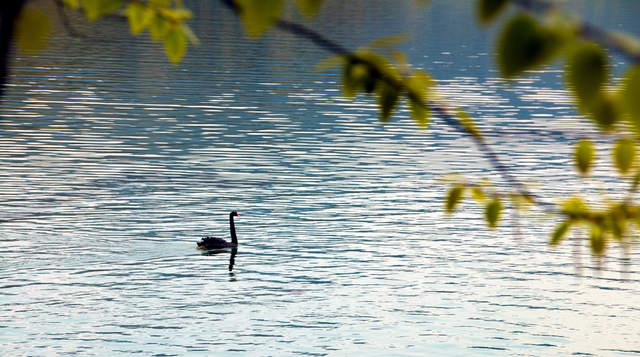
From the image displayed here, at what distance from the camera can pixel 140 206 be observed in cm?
3319

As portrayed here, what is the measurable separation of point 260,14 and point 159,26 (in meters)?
1.53

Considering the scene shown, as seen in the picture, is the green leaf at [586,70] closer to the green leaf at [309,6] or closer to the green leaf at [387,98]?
the green leaf at [309,6]

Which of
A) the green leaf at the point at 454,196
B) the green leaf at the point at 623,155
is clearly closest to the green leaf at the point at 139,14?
the green leaf at the point at 454,196

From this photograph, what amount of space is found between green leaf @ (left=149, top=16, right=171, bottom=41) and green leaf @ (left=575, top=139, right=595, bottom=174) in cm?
191

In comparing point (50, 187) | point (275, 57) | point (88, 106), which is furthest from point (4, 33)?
point (275, 57)

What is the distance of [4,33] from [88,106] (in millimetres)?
54310

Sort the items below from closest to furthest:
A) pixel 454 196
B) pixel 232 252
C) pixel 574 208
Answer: pixel 574 208
pixel 454 196
pixel 232 252

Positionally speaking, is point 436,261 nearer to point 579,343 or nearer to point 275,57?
point 579,343

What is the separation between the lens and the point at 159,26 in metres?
3.89

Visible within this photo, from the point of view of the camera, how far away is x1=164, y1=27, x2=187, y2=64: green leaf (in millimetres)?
3783

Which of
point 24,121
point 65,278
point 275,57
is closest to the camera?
point 65,278

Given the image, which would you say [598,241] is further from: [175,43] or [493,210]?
[175,43]

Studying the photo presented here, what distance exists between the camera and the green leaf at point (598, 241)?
13.3 ft

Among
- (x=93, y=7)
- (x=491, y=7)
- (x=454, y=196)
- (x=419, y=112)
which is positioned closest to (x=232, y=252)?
(x=454, y=196)
